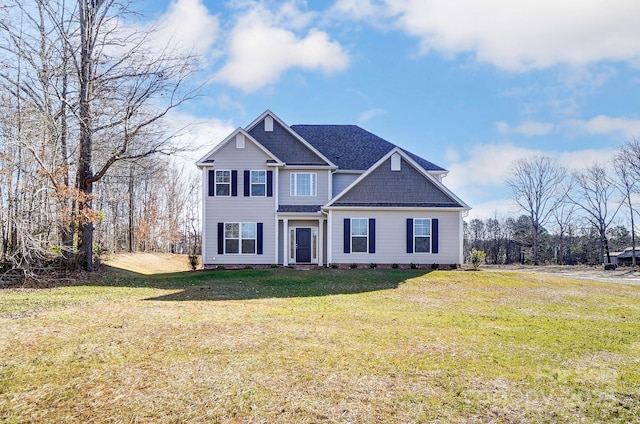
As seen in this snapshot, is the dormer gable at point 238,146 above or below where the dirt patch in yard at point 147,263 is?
above

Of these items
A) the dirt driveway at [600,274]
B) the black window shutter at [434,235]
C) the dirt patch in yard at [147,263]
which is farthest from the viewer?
the dirt patch in yard at [147,263]

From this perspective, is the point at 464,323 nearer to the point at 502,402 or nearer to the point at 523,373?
the point at 523,373

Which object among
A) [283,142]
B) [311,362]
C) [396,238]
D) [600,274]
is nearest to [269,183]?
[283,142]

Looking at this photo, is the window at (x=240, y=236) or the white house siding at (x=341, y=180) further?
the white house siding at (x=341, y=180)

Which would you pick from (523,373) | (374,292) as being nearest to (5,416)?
(523,373)

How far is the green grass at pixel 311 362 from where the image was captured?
143 inches

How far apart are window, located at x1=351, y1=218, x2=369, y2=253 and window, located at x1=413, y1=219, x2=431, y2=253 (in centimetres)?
214

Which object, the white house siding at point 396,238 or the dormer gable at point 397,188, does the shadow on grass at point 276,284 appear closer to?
the white house siding at point 396,238

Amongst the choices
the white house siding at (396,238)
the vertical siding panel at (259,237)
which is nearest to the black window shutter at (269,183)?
the vertical siding panel at (259,237)

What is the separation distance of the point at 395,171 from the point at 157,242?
27.6m

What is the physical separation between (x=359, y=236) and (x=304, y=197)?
3.49m

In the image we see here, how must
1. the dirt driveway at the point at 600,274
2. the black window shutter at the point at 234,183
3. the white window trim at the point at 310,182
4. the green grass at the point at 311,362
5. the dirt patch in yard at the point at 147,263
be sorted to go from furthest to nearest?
the dirt patch in yard at the point at 147,263, the white window trim at the point at 310,182, the black window shutter at the point at 234,183, the dirt driveway at the point at 600,274, the green grass at the point at 311,362

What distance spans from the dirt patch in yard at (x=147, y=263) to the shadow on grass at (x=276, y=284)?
10.7 meters

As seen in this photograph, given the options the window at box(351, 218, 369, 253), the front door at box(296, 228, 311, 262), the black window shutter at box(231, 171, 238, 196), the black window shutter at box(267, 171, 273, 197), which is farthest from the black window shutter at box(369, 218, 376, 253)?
the black window shutter at box(231, 171, 238, 196)
